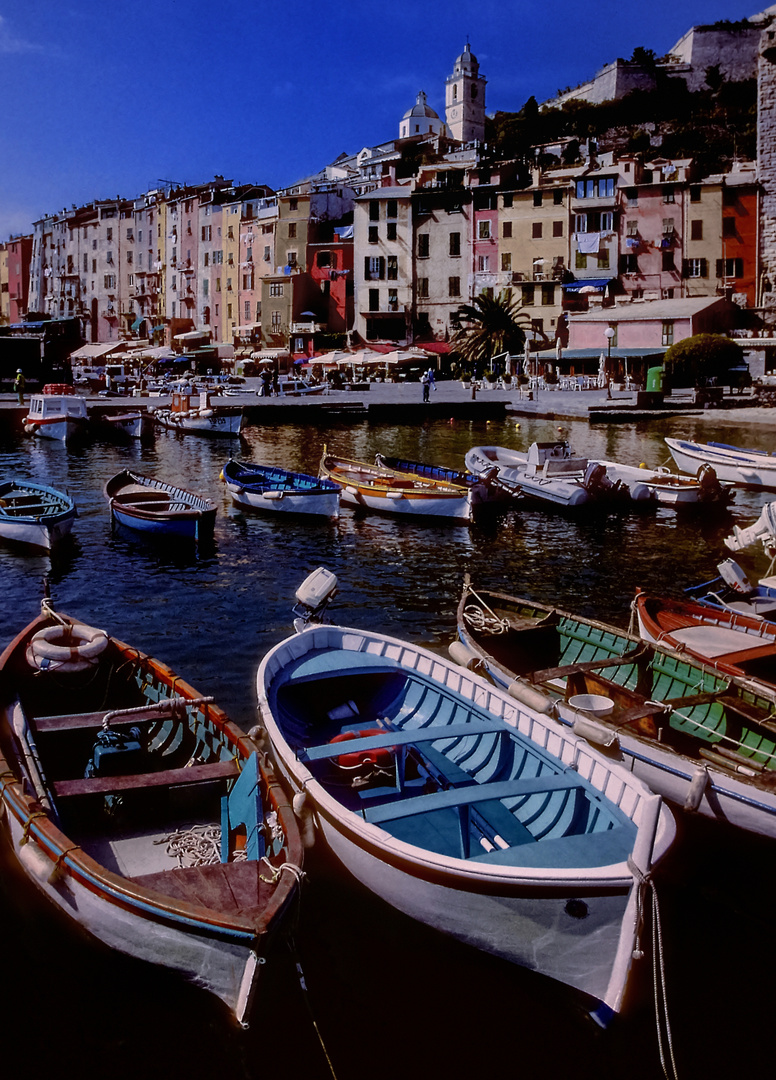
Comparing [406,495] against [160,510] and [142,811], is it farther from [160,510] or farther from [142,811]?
[142,811]

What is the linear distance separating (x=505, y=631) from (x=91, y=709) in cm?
541

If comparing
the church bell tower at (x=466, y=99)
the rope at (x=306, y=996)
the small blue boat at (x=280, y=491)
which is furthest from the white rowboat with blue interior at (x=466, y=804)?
the church bell tower at (x=466, y=99)

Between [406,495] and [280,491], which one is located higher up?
[280,491]

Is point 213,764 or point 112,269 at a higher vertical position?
point 112,269

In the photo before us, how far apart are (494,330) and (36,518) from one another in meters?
50.8

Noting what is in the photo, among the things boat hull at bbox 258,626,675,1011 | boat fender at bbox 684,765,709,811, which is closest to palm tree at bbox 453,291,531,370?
boat fender at bbox 684,765,709,811

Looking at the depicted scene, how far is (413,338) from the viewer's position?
7769cm

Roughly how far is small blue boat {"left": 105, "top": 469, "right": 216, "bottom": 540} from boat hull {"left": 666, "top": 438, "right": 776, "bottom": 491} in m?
16.6

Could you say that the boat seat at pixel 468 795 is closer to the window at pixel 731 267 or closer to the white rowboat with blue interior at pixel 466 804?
the white rowboat with blue interior at pixel 466 804

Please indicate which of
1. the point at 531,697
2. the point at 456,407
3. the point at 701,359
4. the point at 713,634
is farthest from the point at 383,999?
the point at 701,359

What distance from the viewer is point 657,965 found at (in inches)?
303

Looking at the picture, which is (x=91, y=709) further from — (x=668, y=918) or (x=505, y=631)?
(x=668, y=918)

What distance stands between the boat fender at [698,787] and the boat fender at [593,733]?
95 cm

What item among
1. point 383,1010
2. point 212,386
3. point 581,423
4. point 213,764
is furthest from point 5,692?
point 212,386
